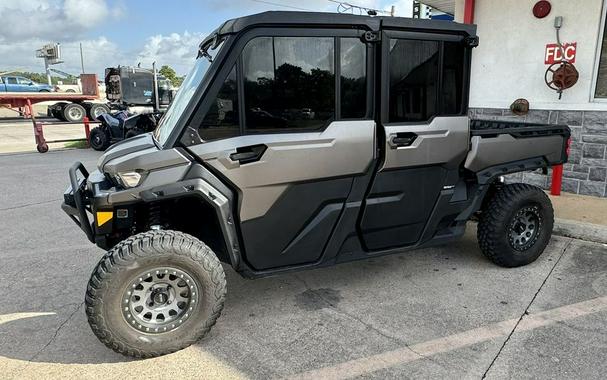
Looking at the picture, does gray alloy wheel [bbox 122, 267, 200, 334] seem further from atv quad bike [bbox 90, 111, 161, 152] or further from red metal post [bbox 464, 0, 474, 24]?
atv quad bike [bbox 90, 111, 161, 152]

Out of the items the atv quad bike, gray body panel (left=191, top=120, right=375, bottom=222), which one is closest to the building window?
gray body panel (left=191, top=120, right=375, bottom=222)

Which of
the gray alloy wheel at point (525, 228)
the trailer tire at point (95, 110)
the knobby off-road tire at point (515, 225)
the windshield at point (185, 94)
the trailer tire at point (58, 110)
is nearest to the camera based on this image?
the windshield at point (185, 94)

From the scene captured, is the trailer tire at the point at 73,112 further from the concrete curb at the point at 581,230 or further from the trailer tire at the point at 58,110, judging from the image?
the concrete curb at the point at 581,230

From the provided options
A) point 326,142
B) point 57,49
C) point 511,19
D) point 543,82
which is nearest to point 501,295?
point 326,142

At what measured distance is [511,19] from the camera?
6785mm

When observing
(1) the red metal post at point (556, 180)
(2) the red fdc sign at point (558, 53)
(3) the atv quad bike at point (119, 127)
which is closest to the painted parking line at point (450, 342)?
(1) the red metal post at point (556, 180)

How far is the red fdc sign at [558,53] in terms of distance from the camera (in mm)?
6247

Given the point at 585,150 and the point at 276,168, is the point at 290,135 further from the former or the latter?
the point at 585,150

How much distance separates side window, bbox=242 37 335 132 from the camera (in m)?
2.96

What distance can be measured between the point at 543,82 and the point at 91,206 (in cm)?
638

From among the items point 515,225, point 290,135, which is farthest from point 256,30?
point 515,225

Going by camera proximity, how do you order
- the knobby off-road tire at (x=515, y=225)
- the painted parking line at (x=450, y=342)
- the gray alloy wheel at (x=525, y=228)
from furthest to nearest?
the gray alloy wheel at (x=525, y=228), the knobby off-road tire at (x=515, y=225), the painted parking line at (x=450, y=342)

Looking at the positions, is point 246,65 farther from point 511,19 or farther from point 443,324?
point 511,19

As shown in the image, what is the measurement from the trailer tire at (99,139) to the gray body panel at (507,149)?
11086 mm
